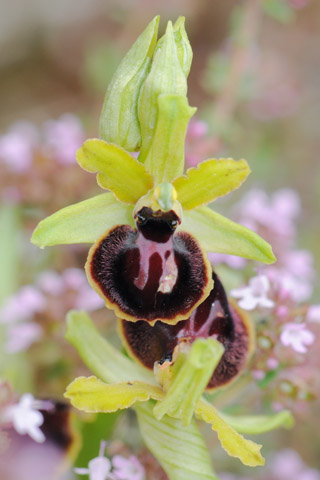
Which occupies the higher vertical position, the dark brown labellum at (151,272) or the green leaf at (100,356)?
the dark brown labellum at (151,272)

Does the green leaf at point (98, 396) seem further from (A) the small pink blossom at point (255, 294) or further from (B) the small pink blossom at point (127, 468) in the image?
(A) the small pink blossom at point (255, 294)

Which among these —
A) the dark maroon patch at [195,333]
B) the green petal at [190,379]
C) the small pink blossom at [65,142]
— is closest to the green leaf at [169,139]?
the dark maroon patch at [195,333]

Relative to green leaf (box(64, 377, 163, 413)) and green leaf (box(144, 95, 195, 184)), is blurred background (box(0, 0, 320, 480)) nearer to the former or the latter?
green leaf (box(64, 377, 163, 413))

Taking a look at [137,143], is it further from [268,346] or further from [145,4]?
[145,4]

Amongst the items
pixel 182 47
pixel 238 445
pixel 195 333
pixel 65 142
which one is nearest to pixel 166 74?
pixel 182 47

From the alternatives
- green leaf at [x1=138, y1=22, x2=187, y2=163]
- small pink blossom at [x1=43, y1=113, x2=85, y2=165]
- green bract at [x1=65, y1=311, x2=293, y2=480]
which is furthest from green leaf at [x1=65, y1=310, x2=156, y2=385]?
small pink blossom at [x1=43, y1=113, x2=85, y2=165]
